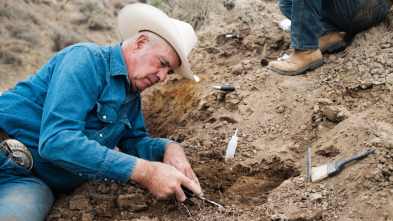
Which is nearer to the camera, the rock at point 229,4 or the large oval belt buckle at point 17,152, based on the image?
the large oval belt buckle at point 17,152

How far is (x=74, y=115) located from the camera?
194 cm

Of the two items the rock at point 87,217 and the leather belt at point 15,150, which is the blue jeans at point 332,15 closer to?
the rock at point 87,217

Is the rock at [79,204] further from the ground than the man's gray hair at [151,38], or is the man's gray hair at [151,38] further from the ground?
the man's gray hair at [151,38]

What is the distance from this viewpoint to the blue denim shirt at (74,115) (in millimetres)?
1891

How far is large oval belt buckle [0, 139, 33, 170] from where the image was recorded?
2047 millimetres

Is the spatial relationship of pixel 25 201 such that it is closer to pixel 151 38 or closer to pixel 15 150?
pixel 15 150

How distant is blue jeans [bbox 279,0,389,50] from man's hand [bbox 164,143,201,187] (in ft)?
5.49

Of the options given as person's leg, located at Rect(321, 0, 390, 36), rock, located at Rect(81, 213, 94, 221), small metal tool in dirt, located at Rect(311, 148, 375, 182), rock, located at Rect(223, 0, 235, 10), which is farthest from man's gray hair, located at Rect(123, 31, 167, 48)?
rock, located at Rect(223, 0, 235, 10)

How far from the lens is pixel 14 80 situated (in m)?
8.50

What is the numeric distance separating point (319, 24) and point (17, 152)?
2.90 m

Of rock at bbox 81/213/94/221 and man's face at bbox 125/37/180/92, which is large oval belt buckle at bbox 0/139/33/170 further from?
man's face at bbox 125/37/180/92

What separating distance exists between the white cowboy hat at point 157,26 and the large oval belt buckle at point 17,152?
1176 mm

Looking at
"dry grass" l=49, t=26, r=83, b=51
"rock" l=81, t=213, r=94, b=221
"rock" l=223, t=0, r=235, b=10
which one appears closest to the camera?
"rock" l=81, t=213, r=94, b=221

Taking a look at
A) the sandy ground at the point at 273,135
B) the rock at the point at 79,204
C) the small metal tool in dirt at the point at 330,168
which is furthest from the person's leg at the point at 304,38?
the rock at the point at 79,204
